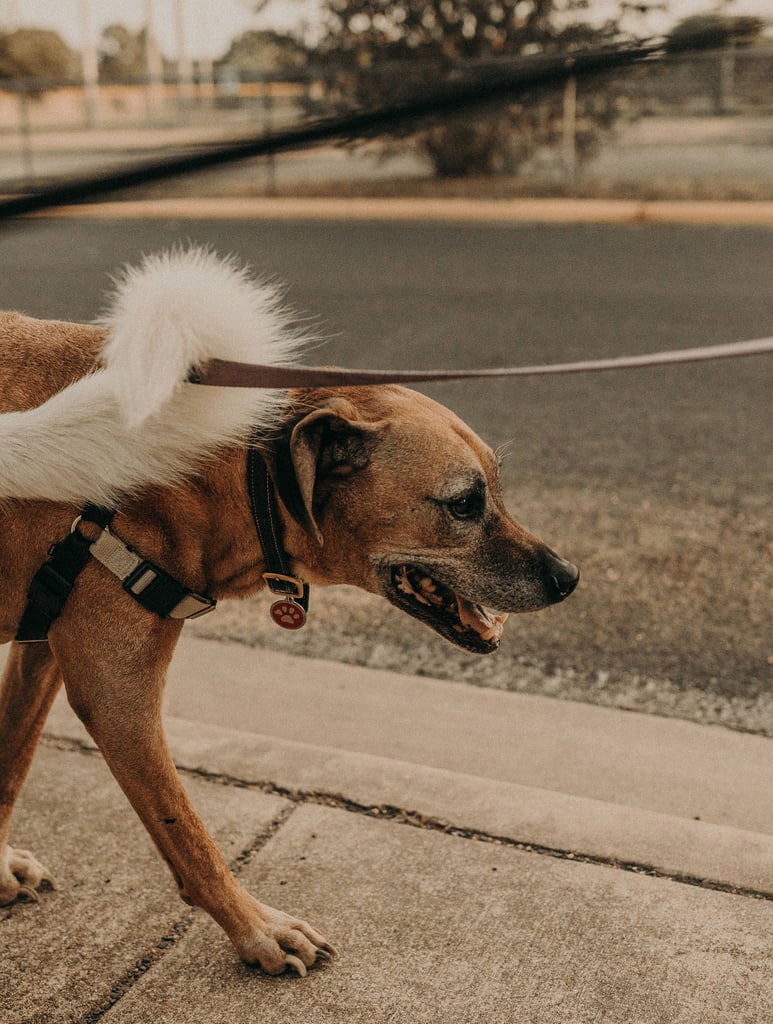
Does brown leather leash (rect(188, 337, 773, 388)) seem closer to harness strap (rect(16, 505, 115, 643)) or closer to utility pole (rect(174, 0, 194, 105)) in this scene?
harness strap (rect(16, 505, 115, 643))

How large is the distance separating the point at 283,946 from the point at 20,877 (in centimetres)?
70

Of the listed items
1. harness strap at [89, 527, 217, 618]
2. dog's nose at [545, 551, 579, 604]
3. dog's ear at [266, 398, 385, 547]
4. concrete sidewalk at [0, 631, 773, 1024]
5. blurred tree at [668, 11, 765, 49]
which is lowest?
concrete sidewalk at [0, 631, 773, 1024]

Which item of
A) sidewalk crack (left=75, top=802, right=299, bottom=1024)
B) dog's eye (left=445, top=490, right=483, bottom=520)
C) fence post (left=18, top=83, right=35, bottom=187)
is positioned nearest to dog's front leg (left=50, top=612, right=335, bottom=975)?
sidewalk crack (left=75, top=802, right=299, bottom=1024)

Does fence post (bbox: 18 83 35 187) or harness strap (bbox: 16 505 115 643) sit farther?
fence post (bbox: 18 83 35 187)

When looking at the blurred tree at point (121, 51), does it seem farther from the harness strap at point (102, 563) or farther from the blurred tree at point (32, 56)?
the harness strap at point (102, 563)

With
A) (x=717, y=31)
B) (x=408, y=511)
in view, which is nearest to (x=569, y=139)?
(x=408, y=511)

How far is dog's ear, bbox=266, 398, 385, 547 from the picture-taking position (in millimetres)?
2217

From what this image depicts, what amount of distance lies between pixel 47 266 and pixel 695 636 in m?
9.48

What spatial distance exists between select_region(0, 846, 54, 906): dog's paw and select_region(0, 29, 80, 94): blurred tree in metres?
42.0

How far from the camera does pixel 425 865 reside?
8.66 feet

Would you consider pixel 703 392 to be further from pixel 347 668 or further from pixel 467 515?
pixel 467 515

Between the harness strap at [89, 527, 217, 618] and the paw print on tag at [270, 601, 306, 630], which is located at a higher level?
the harness strap at [89, 527, 217, 618]

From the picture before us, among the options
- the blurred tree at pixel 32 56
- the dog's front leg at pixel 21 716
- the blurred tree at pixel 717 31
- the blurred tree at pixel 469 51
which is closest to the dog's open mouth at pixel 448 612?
the dog's front leg at pixel 21 716

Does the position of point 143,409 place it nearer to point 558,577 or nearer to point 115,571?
point 115,571
